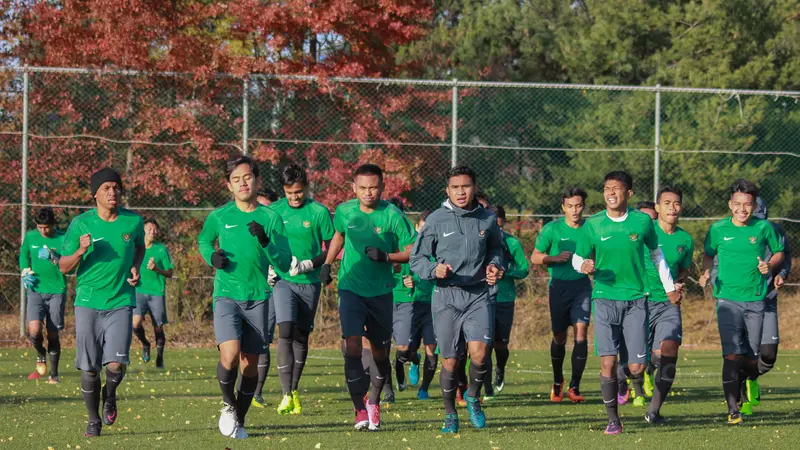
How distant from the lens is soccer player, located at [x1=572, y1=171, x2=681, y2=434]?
9.98 metres

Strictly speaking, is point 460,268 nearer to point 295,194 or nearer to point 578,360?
point 295,194

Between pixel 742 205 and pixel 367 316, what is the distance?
3.75 m

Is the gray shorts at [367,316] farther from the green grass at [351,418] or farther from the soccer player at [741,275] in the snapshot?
the soccer player at [741,275]

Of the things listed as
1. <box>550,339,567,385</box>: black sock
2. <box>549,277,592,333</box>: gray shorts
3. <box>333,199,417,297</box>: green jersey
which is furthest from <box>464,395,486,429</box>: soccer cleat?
<box>549,277,592,333</box>: gray shorts

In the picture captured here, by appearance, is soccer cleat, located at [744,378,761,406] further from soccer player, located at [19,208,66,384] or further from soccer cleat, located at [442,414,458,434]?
soccer player, located at [19,208,66,384]

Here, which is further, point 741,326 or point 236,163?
point 741,326

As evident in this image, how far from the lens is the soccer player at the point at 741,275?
11.0m

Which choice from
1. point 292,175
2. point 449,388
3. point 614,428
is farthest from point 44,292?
point 614,428

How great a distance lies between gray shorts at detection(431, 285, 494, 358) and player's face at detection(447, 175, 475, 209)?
0.69 metres

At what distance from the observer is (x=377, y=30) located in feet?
67.9

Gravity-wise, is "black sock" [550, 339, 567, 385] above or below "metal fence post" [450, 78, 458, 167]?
below

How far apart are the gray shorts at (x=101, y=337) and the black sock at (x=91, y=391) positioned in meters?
0.07

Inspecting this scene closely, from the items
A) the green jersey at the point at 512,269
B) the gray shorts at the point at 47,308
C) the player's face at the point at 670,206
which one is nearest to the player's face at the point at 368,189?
the green jersey at the point at 512,269

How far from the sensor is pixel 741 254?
1111cm
